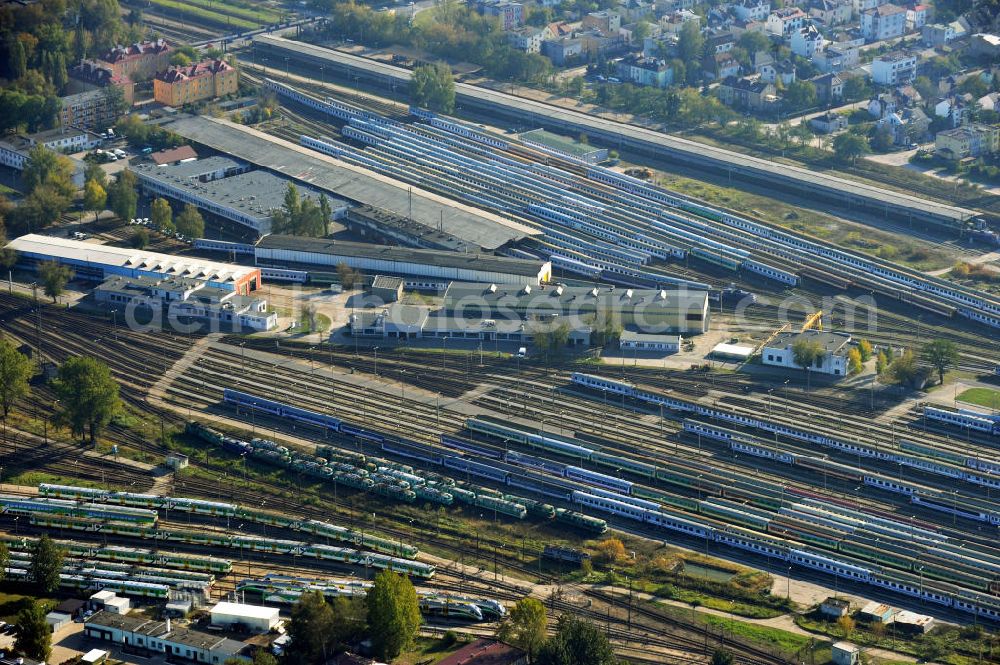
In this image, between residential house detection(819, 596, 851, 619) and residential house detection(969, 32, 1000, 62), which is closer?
residential house detection(819, 596, 851, 619)

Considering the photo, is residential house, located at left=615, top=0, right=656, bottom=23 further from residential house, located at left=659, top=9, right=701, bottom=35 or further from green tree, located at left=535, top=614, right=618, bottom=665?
green tree, located at left=535, top=614, right=618, bottom=665

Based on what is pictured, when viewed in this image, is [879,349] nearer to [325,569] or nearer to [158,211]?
[325,569]

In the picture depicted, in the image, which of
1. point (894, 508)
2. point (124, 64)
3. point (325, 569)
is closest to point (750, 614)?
point (894, 508)

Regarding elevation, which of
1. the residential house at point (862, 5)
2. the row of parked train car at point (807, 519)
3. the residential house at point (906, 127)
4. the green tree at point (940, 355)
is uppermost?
the residential house at point (862, 5)

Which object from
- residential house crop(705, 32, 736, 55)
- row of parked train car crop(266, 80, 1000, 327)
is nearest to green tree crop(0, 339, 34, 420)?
row of parked train car crop(266, 80, 1000, 327)

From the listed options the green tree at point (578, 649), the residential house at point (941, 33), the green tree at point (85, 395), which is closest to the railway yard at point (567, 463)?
the green tree at point (85, 395)

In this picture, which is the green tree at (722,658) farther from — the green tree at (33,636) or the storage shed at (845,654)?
the green tree at (33,636)
